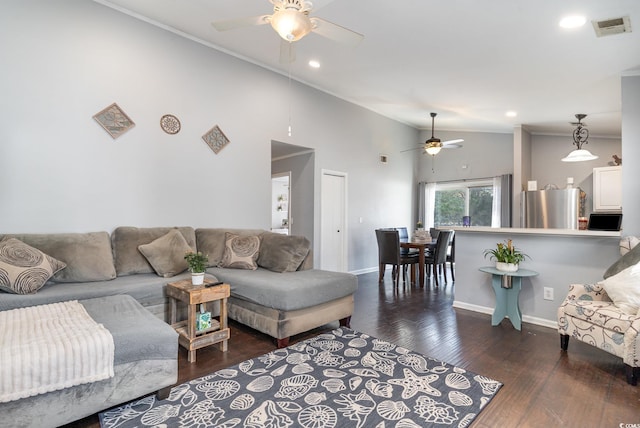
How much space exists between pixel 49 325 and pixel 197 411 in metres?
0.98

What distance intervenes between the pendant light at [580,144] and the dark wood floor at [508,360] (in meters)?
2.88

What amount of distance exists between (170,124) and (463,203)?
622 centimetres

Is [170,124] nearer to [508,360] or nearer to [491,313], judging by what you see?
[508,360]

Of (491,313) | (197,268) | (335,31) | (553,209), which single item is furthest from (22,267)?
(553,209)

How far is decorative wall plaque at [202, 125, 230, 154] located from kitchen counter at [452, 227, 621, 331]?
3.24 m

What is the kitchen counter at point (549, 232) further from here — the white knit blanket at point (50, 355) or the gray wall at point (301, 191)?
the white knit blanket at point (50, 355)

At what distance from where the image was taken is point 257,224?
15.5ft

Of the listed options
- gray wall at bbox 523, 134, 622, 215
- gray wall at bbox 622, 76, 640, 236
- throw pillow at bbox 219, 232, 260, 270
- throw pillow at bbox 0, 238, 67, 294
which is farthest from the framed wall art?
gray wall at bbox 523, 134, 622, 215

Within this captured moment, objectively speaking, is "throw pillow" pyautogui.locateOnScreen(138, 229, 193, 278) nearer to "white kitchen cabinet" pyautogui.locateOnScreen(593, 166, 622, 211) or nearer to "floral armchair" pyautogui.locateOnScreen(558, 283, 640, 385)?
"floral armchair" pyautogui.locateOnScreen(558, 283, 640, 385)

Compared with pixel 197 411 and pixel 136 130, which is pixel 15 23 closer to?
pixel 136 130

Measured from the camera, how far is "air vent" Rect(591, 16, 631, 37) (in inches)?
101

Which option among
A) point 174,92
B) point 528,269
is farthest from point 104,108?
point 528,269

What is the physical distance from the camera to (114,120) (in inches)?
136

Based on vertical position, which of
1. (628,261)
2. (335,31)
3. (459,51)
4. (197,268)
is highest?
(459,51)
